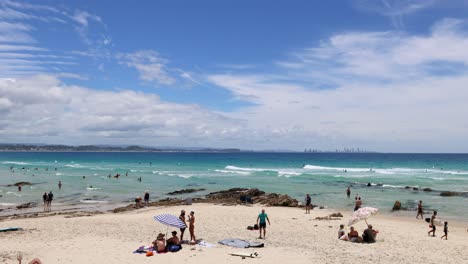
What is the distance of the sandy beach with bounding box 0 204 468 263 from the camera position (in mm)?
14148

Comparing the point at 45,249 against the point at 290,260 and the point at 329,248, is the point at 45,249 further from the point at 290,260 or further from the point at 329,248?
the point at 329,248

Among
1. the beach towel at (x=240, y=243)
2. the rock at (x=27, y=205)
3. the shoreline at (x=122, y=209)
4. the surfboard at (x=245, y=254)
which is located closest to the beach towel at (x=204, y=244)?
the beach towel at (x=240, y=243)

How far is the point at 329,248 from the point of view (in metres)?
16.0

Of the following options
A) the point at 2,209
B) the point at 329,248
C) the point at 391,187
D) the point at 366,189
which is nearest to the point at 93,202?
the point at 2,209

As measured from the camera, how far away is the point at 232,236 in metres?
18.2

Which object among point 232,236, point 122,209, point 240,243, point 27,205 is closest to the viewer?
point 240,243

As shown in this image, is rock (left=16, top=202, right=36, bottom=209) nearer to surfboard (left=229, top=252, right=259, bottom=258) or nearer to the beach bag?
the beach bag

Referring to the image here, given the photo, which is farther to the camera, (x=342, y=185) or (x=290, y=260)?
(x=342, y=185)

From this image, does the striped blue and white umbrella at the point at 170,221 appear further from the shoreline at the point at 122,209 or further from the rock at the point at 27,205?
the rock at the point at 27,205

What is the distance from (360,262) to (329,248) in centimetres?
232

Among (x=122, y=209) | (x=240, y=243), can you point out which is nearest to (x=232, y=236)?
(x=240, y=243)

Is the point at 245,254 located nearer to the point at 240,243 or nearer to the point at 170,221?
the point at 240,243

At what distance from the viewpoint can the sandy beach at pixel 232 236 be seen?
46.4ft

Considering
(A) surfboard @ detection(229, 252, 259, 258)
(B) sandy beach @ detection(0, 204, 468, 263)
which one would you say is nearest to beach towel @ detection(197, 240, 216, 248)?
(B) sandy beach @ detection(0, 204, 468, 263)
